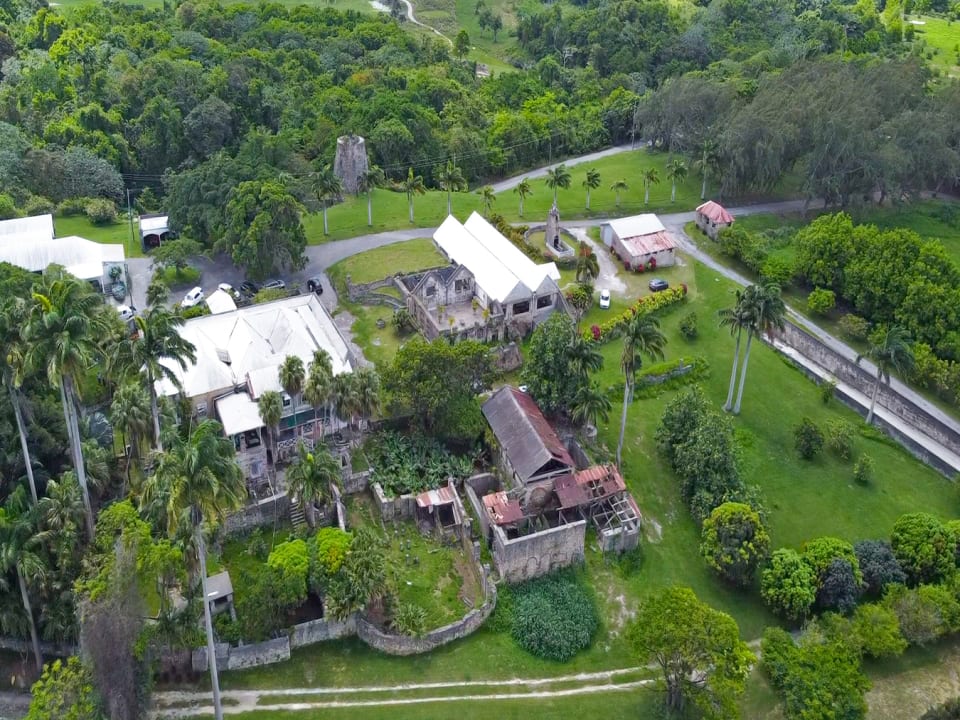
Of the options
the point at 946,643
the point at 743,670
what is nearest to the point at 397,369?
the point at 743,670

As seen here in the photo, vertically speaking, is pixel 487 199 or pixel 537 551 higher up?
pixel 487 199

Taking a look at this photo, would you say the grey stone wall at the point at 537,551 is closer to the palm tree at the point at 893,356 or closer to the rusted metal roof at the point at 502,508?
the rusted metal roof at the point at 502,508

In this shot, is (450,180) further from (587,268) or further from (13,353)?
(13,353)

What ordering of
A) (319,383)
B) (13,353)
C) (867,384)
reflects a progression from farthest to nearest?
(867,384)
(319,383)
(13,353)

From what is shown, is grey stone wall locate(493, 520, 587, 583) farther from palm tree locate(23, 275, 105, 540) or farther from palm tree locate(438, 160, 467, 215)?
palm tree locate(438, 160, 467, 215)

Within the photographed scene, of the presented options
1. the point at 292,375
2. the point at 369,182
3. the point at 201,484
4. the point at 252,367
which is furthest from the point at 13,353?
the point at 369,182

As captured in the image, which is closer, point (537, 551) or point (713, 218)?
point (537, 551)

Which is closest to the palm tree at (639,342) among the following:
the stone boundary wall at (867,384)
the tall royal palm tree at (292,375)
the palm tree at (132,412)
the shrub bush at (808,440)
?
the shrub bush at (808,440)
